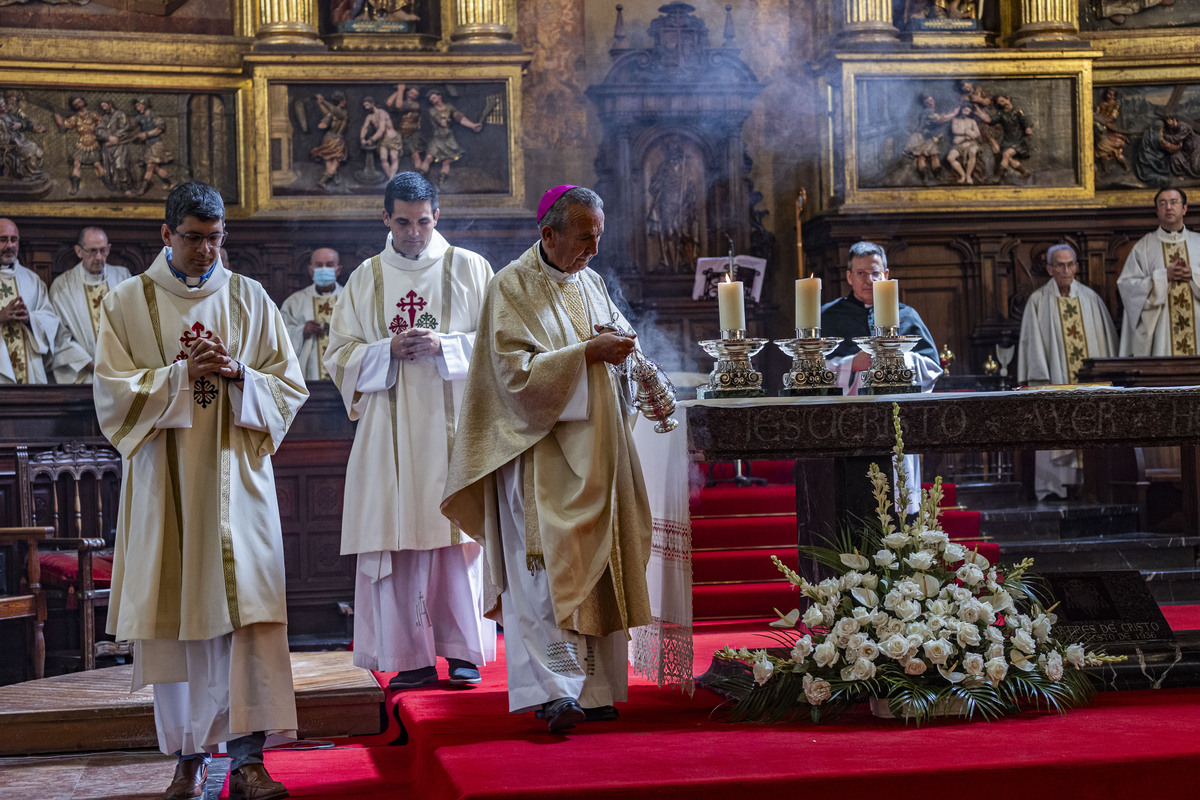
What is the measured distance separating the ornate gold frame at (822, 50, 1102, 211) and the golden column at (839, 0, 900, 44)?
24cm

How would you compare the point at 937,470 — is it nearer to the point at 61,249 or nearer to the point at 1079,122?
the point at 1079,122

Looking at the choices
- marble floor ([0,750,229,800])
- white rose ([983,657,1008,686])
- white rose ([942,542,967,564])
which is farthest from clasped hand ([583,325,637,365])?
marble floor ([0,750,229,800])

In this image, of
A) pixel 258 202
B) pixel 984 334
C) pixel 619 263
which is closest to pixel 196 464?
pixel 258 202

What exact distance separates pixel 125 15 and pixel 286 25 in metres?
1.30

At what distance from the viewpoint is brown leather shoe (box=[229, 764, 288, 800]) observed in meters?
3.90

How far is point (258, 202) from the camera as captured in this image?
9.49m

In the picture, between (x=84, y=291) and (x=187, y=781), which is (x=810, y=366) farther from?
(x=84, y=291)

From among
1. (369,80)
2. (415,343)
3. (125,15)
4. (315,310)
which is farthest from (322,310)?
(415,343)

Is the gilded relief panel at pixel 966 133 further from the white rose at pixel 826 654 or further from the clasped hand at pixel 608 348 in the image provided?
the white rose at pixel 826 654

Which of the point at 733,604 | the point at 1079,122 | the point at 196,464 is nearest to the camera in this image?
the point at 196,464

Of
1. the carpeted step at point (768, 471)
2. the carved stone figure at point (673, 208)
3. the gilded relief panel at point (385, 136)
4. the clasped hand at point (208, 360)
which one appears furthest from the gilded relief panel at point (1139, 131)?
the clasped hand at point (208, 360)

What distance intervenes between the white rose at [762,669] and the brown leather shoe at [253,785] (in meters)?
1.47

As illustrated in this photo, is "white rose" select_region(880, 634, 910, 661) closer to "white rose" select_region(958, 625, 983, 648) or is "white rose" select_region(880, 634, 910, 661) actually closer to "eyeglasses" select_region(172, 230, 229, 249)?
"white rose" select_region(958, 625, 983, 648)

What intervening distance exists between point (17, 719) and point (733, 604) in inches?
130
